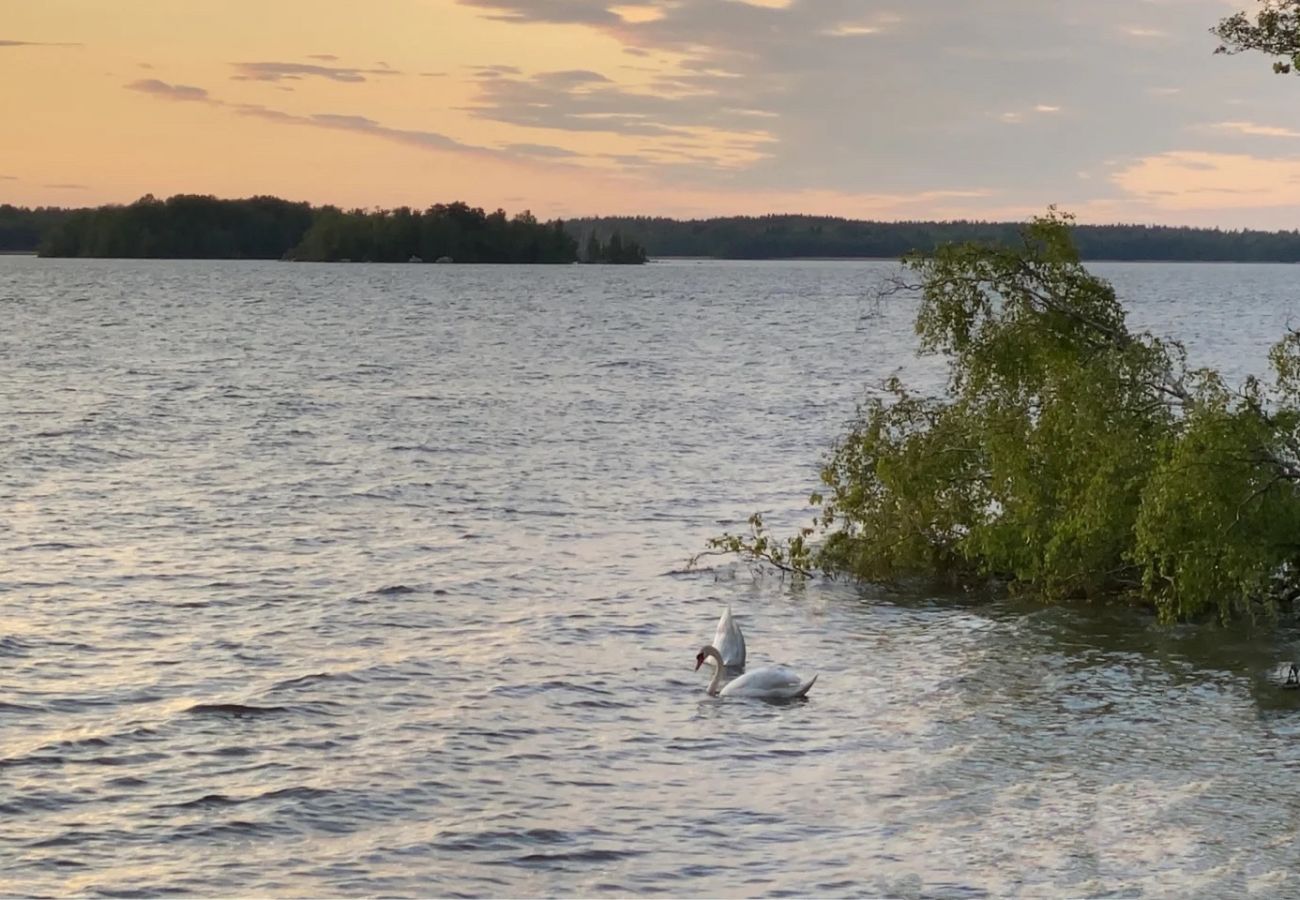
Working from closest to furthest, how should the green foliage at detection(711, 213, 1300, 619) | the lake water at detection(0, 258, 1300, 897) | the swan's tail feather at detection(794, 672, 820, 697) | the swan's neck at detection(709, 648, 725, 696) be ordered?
1. the lake water at detection(0, 258, 1300, 897)
2. the swan's tail feather at detection(794, 672, 820, 697)
3. the swan's neck at detection(709, 648, 725, 696)
4. the green foliage at detection(711, 213, 1300, 619)

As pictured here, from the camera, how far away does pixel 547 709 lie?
642 inches

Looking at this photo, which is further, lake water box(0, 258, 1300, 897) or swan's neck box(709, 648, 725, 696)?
swan's neck box(709, 648, 725, 696)

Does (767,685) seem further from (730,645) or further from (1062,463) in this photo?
(1062,463)

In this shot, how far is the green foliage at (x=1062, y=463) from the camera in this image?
18.2 metres

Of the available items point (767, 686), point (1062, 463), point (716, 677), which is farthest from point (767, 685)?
point (1062, 463)

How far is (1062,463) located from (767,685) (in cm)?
642

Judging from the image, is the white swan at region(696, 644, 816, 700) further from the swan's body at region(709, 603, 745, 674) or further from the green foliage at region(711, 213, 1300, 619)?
the green foliage at region(711, 213, 1300, 619)

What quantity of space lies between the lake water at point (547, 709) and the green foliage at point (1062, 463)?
29.8 inches

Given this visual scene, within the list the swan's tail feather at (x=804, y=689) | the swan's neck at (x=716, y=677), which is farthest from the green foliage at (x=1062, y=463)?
the swan's neck at (x=716, y=677)

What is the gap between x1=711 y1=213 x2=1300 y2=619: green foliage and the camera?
1819 cm

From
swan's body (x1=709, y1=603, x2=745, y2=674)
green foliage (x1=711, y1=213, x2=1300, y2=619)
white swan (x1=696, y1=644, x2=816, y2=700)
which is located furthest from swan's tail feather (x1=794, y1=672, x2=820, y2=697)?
green foliage (x1=711, y1=213, x2=1300, y2=619)

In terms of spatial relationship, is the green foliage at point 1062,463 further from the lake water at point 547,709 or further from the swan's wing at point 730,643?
the swan's wing at point 730,643

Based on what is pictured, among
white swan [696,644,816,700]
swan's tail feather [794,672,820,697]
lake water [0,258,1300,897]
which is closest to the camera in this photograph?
lake water [0,258,1300,897]

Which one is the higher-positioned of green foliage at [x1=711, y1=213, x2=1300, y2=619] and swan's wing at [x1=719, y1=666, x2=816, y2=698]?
green foliage at [x1=711, y1=213, x2=1300, y2=619]
